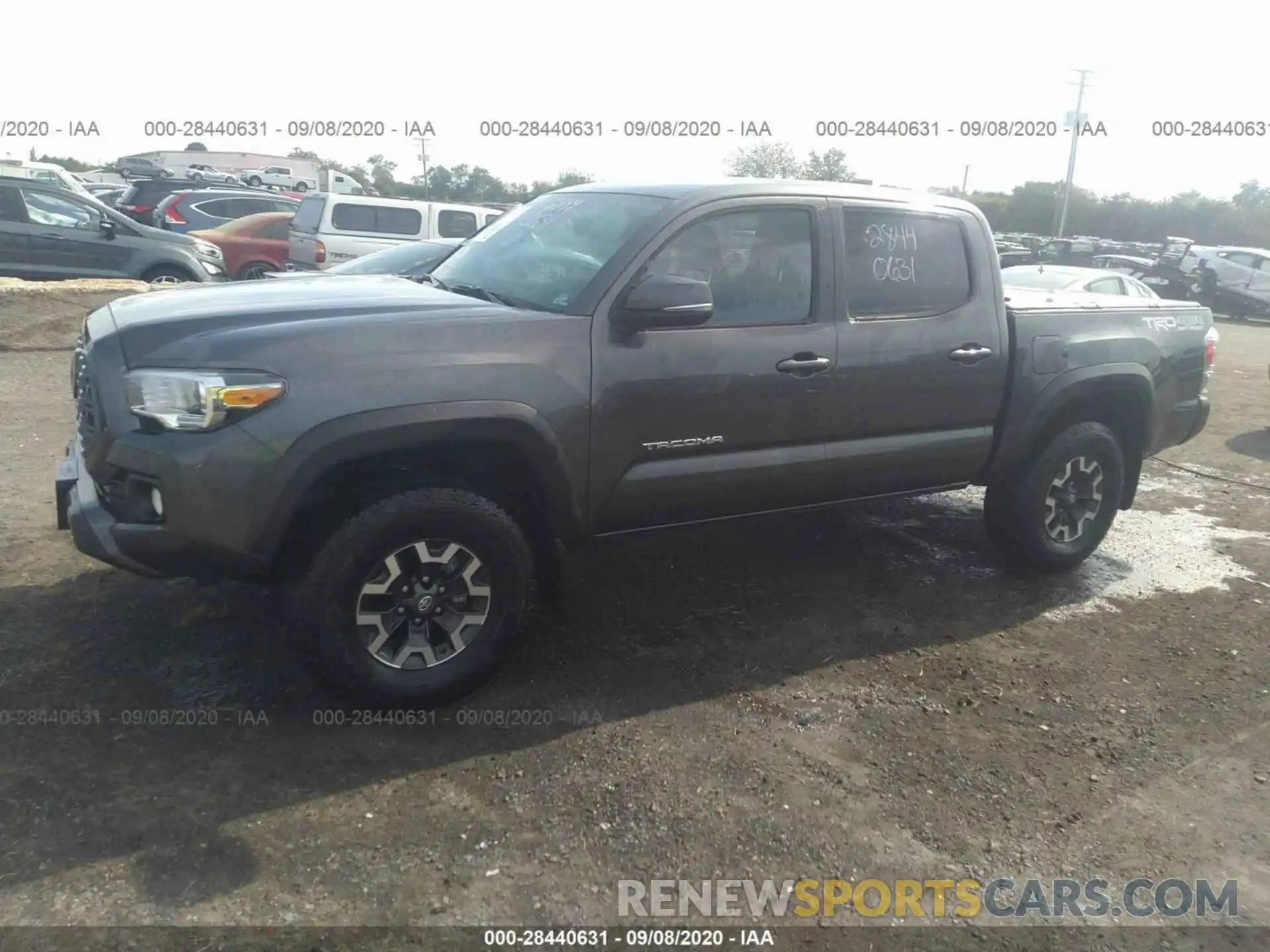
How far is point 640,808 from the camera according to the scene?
306 cm

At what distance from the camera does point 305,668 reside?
356 cm

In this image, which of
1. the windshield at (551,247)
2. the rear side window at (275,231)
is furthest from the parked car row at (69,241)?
the windshield at (551,247)

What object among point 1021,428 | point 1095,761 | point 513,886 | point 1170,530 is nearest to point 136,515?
point 513,886

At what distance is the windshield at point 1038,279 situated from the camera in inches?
430

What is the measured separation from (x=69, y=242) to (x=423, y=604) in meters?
10.7

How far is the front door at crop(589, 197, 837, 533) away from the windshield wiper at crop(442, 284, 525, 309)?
1.29 feet

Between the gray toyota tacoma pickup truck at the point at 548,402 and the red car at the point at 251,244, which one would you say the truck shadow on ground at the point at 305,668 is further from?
the red car at the point at 251,244

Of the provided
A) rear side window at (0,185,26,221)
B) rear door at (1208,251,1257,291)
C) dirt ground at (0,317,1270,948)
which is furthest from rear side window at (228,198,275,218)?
rear door at (1208,251,1257,291)

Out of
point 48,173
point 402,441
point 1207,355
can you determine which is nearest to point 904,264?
point 1207,355

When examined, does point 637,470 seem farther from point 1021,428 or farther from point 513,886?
point 1021,428

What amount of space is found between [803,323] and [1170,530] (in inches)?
142

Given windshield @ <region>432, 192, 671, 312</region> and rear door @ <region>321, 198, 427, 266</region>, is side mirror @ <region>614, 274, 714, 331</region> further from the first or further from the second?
rear door @ <region>321, 198, 427, 266</region>

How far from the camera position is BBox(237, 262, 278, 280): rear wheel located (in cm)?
1485

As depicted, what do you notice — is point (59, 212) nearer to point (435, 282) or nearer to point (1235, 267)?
point (435, 282)
